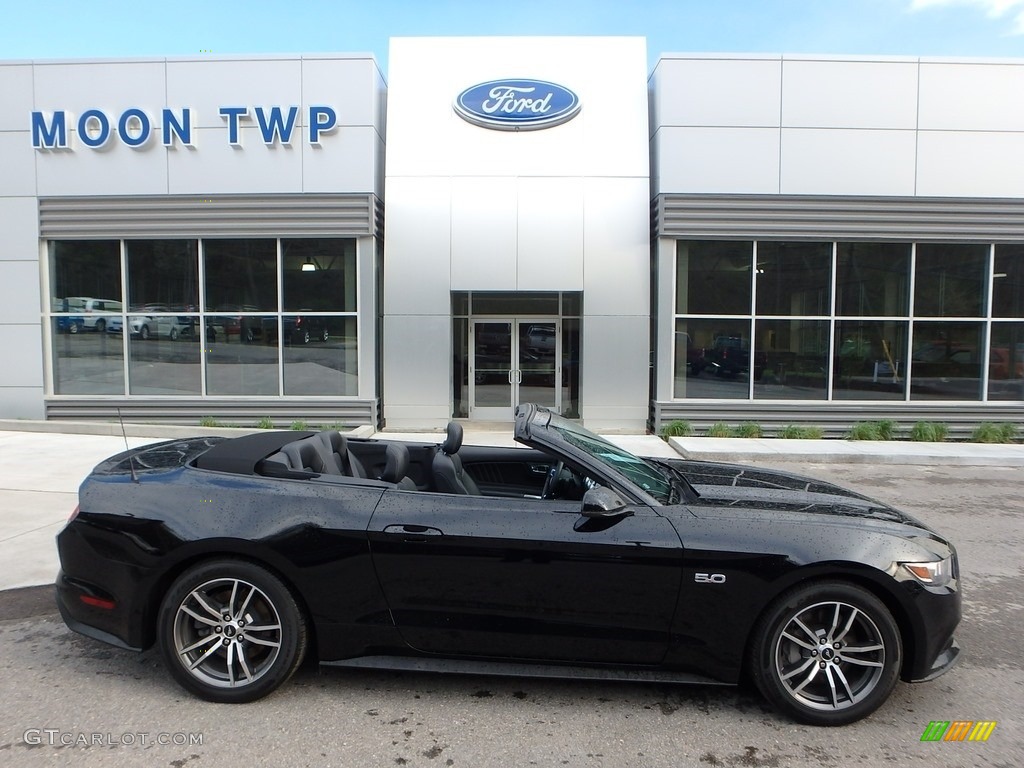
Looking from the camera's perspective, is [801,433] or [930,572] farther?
[801,433]

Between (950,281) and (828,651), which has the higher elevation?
(950,281)

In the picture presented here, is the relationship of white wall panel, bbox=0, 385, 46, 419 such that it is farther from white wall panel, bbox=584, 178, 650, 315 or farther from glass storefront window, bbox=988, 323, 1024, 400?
glass storefront window, bbox=988, 323, 1024, 400

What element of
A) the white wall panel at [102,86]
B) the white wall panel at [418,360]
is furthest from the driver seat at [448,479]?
the white wall panel at [102,86]

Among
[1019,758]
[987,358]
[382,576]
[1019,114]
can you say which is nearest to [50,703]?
[382,576]

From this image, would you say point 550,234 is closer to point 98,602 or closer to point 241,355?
point 241,355

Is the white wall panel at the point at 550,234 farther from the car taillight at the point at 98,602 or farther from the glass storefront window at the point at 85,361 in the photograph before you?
the car taillight at the point at 98,602

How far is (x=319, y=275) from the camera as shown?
42.8 feet

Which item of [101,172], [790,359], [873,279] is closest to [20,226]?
[101,172]

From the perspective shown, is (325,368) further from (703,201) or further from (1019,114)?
(1019,114)

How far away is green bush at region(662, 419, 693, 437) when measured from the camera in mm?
12742

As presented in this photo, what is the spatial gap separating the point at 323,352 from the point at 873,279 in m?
10.5

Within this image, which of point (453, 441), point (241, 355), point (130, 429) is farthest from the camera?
point (241, 355)

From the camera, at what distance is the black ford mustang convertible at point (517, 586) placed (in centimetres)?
318

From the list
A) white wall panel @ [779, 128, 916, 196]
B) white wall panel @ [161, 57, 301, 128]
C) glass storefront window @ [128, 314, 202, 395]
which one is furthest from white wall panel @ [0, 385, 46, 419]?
white wall panel @ [779, 128, 916, 196]
